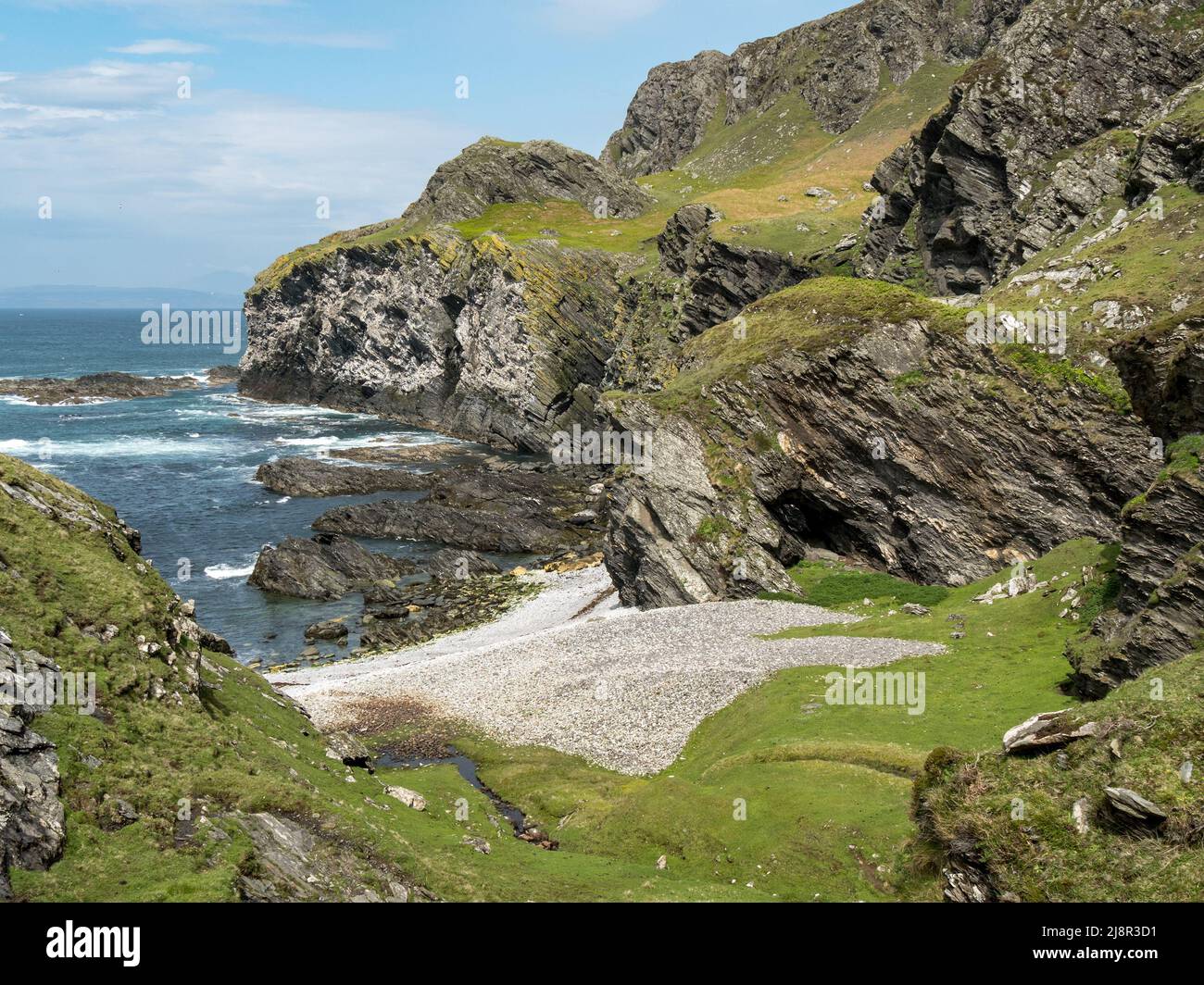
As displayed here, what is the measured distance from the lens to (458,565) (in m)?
83.8

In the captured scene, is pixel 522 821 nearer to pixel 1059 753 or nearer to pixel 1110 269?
pixel 1059 753

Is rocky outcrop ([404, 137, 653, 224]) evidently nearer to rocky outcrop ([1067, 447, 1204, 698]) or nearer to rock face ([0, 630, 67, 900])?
rocky outcrop ([1067, 447, 1204, 698])

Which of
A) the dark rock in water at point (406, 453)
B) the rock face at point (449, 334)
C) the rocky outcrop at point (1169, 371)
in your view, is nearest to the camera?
the rocky outcrop at point (1169, 371)

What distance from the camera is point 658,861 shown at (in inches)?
1282

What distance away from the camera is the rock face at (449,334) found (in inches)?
5477

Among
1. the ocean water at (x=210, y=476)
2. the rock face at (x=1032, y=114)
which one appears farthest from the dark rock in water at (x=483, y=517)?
the rock face at (x=1032, y=114)

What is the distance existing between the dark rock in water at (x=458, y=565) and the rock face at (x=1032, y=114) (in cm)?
5431

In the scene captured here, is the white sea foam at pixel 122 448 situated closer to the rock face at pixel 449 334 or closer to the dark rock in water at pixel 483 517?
the rock face at pixel 449 334

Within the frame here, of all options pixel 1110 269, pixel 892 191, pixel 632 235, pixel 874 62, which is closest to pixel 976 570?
pixel 1110 269

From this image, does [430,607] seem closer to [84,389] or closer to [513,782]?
[513,782]

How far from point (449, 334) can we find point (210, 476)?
54.1 meters

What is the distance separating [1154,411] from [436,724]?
39.4 metres

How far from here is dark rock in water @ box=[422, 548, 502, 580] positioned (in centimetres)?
8281

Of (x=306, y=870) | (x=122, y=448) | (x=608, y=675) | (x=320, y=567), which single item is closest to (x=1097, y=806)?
(x=306, y=870)
